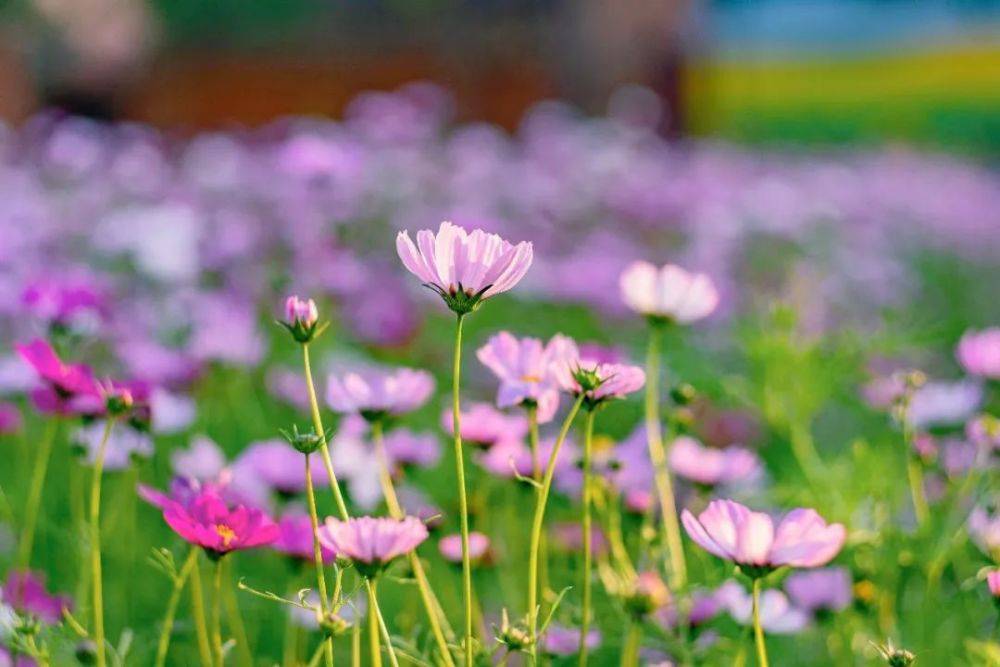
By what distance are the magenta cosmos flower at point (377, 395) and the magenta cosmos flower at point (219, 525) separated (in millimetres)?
114

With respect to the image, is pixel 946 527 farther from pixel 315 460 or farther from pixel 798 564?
pixel 315 460

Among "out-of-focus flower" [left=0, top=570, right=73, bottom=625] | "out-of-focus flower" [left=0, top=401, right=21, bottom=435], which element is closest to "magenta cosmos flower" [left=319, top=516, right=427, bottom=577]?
"out-of-focus flower" [left=0, top=570, right=73, bottom=625]

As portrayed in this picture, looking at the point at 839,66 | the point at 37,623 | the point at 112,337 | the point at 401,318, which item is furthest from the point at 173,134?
the point at 839,66

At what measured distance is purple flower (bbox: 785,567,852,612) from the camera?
0.93 metres

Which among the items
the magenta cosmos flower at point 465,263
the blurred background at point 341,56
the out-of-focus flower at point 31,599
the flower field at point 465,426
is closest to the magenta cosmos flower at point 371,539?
the flower field at point 465,426

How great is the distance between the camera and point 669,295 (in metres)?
0.84

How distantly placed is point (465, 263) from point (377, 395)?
0.16 m

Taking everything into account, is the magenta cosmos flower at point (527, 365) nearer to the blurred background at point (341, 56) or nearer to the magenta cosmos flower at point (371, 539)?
the magenta cosmos flower at point (371, 539)

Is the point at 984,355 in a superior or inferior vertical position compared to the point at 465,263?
inferior

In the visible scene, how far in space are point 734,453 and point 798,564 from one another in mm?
370

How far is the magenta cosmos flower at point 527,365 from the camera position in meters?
0.70

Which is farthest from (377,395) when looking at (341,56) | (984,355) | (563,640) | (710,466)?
(341,56)

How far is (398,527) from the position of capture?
0.55 m

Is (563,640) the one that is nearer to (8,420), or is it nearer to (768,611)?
(768,611)
